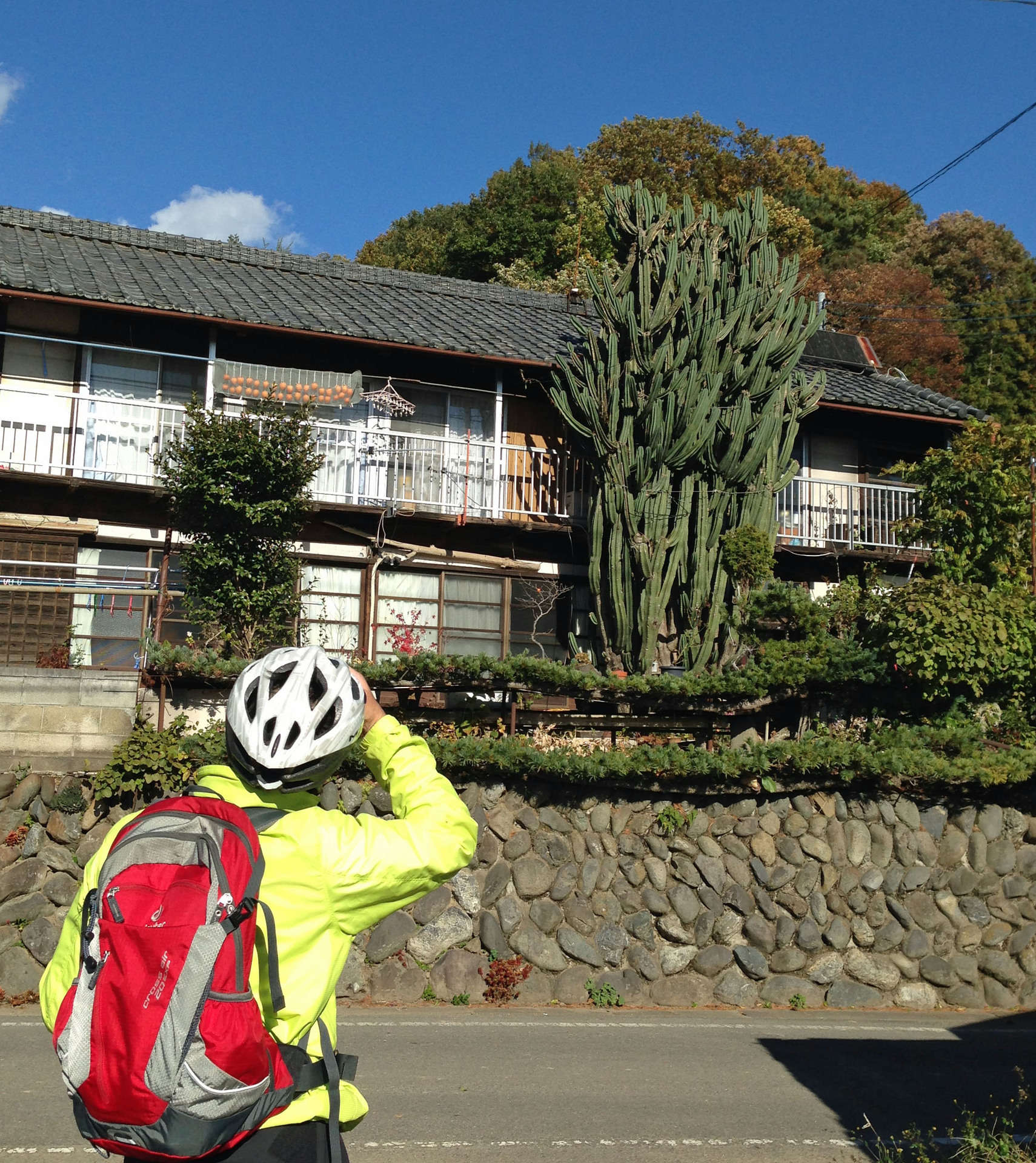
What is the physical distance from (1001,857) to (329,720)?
1089 cm

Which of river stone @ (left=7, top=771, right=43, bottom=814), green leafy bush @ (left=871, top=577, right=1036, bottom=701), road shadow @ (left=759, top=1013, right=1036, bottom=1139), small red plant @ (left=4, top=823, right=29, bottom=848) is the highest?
green leafy bush @ (left=871, top=577, right=1036, bottom=701)

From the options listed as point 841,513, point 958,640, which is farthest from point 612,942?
point 841,513

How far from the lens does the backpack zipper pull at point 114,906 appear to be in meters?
2.03

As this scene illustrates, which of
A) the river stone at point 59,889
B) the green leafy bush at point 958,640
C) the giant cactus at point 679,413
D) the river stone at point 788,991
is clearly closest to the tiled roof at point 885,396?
the giant cactus at point 679,413

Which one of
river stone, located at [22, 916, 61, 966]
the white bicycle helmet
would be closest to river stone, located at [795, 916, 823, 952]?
river stone, located at [22, 916, 61, 966]

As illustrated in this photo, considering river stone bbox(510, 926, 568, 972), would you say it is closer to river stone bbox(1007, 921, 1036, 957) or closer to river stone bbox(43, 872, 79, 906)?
river stone bbox(43, 872, 79, 906)

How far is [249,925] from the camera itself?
6.85 feet

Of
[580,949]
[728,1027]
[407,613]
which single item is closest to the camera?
[728,1027]

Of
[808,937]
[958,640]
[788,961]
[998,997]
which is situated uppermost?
[958,640]

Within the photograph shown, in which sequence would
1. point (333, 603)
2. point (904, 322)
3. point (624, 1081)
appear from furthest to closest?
point (904, 322)
point (333, 603)
point (624, 1081)

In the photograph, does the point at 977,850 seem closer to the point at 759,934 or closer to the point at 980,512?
the point at 759,934

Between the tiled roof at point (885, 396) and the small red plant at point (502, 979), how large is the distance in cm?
1259

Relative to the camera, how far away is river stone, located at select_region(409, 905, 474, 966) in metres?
10.2

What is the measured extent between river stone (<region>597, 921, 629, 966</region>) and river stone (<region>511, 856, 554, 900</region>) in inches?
25.9
